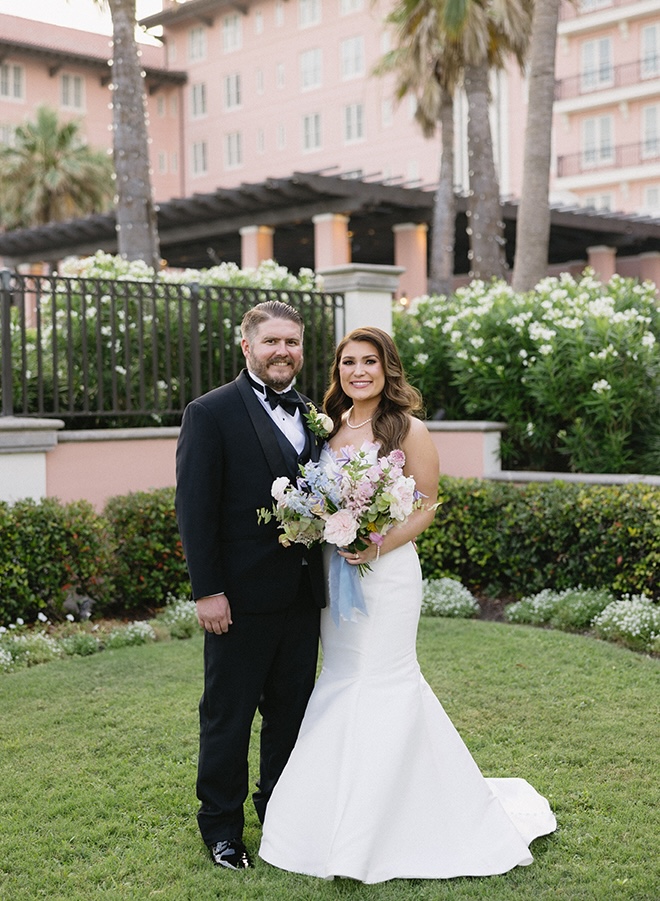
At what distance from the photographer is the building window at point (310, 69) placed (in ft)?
124

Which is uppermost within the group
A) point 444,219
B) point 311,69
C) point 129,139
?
point 311,69

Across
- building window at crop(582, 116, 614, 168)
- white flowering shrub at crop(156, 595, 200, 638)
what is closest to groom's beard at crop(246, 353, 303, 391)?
white flowering shrub at crop(156, 595, 200, 638)

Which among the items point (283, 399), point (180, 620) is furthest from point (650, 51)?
point (283, 399)

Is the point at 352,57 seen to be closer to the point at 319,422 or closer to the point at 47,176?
the point at 47,176

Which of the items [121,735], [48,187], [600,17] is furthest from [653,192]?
[121,735]

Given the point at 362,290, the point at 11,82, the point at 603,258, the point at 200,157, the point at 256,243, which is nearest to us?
the point at 362,290

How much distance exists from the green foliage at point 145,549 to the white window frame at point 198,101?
120 feet

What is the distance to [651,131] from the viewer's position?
34.9m

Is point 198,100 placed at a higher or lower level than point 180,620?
higher

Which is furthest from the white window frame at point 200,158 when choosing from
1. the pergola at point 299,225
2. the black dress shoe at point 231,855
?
the black dress shoe at point 231,855

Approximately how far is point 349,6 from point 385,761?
36.8m

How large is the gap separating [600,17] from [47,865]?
36878 millimetres

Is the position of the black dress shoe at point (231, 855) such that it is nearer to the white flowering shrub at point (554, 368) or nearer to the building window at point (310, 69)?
the white flowering shrub at point (554, 368)

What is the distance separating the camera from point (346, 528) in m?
3.51
